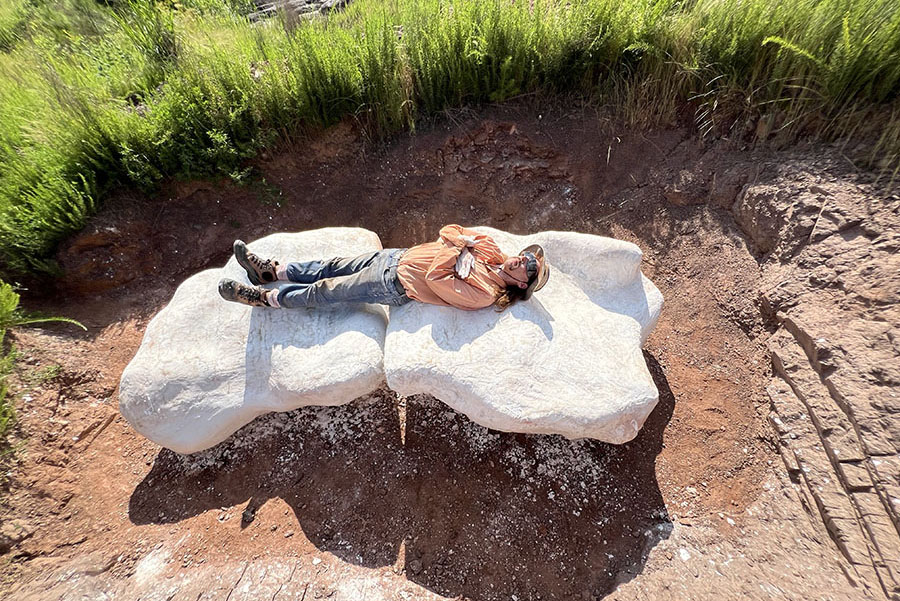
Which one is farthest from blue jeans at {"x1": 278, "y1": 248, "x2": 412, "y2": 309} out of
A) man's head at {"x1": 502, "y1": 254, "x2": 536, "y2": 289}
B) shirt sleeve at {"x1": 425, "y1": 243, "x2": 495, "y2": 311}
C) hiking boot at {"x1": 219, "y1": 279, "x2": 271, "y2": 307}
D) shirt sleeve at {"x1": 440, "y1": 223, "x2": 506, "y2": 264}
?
man's head at {"x1": 502, "y1": 254, "x2": 536, "y2": 289}

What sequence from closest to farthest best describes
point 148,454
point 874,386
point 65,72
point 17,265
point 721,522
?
point 874,386 → point 721,522 → point 148,454 → point 17,265 → point 65,72

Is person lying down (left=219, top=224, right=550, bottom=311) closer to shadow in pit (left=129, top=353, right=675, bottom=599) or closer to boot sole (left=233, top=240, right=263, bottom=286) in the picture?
boot sole (left=233, top=240, right=263, bottom=286)

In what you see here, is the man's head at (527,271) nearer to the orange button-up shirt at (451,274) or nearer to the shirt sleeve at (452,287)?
the orange button-up shirt at (451,274)

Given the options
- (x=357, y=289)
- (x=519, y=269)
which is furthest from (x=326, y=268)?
(x=519, y=269)

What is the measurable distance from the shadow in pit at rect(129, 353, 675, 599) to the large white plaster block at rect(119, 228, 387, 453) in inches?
17.8

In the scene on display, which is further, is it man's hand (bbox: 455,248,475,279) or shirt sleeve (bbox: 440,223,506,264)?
shirt sleeve (bbox: 440,223,506,264)

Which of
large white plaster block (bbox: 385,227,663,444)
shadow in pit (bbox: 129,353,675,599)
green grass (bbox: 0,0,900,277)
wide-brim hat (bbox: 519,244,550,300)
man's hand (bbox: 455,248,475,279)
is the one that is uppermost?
green grass (bbox: 0,0,900,277)

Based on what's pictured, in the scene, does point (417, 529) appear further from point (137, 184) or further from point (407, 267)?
point (137, 184)

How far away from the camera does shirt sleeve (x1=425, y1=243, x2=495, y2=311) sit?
2.71 m

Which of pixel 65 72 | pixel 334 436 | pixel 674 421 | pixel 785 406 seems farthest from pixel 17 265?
pixel 785 406

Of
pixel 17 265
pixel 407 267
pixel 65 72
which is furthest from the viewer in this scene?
pixel 65 72

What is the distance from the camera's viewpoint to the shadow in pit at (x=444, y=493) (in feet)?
8.54

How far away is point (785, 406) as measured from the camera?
2834 mm

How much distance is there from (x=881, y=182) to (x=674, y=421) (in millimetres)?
2226
